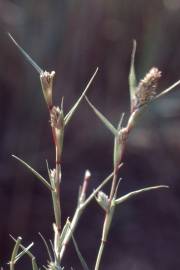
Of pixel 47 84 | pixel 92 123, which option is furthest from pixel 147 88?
pixel 92 123

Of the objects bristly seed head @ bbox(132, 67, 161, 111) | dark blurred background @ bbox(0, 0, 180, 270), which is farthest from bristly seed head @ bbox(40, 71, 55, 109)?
dark blurred background @ bbox(0, 0, 180, 270)

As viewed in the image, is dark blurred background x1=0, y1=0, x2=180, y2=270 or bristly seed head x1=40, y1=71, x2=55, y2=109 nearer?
bristly seed head x1=40, y1=71, x2=55, y2=109

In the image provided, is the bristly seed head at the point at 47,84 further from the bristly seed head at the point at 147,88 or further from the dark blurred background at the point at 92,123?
the dark blurred background at the point at 92,123

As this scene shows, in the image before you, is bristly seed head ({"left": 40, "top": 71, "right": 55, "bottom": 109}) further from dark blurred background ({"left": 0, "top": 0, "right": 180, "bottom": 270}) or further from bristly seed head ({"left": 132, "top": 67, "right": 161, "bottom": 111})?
dark blurred background ({"left": 0, "top": 0, "right": 180, "bottom": 270})

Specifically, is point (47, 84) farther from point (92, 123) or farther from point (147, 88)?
point (92, 123)

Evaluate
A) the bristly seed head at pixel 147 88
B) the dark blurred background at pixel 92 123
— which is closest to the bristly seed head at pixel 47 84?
the bristly seed head at pixel 147 88

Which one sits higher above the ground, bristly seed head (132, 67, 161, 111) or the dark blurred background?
bristly seed head (132, 67, 161, 111)
